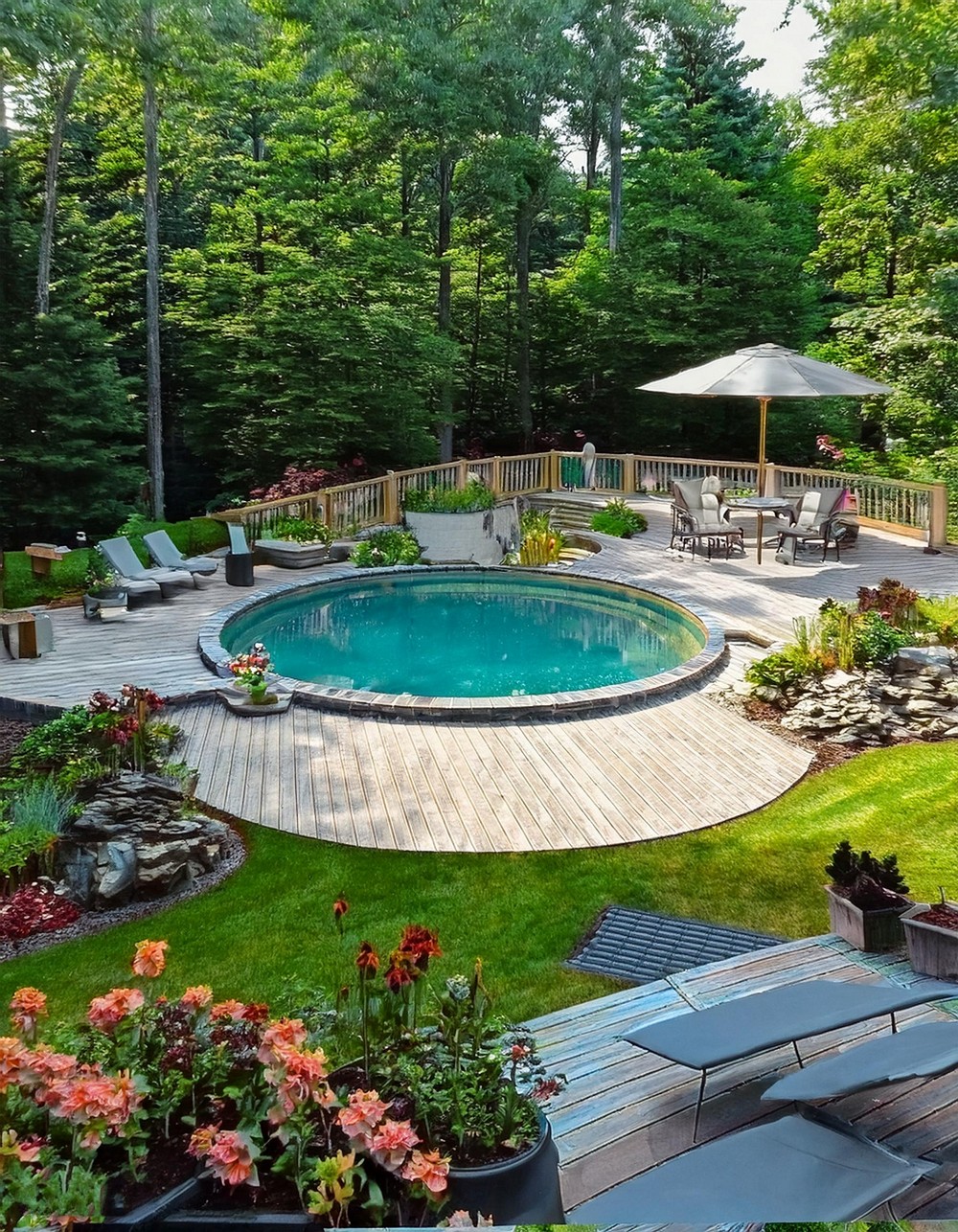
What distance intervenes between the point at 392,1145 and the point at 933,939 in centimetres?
284

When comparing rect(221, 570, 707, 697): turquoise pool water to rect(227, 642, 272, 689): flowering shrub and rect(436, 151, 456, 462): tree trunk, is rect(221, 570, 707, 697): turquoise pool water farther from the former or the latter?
rect(436, 151, 456, 462): tree trunk

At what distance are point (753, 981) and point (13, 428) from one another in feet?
59.9

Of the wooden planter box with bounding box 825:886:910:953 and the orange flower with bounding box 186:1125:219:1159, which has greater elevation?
the orange flower with bounding box 186:1125:219:1159

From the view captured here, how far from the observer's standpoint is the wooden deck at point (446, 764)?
6699 mm

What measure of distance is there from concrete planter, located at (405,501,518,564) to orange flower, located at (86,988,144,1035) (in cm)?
1273

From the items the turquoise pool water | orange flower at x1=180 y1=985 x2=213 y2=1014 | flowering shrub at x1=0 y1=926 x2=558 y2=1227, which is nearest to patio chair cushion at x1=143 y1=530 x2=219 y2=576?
the turquoise pool water

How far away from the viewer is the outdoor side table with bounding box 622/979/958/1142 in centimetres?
334

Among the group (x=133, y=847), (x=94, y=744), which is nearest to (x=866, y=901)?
(x=133, y=847)

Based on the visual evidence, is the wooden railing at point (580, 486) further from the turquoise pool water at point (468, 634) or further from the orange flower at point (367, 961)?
the orange flower at point (367, 961)

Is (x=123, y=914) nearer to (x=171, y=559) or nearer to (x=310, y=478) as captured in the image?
(x=171, y=559)

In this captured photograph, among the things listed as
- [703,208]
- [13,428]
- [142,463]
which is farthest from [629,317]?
[13,428]

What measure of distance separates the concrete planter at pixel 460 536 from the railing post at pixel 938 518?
603 centimetres

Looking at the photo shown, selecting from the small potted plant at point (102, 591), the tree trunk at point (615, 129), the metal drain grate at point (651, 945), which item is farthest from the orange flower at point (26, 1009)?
the tree trunk at point (615, 129)

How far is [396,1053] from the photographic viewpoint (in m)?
3.16
